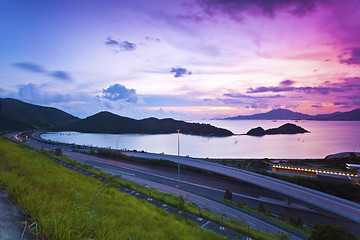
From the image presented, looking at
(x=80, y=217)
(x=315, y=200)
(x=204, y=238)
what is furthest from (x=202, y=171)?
(x=80, y=217)

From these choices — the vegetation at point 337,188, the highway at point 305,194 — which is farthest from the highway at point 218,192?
the vegetation at point 337,188

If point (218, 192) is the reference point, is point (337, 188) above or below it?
below

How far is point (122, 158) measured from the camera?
175 feet

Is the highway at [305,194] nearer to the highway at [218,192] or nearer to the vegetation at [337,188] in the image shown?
the highway at [218,192]

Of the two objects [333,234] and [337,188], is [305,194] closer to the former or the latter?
[337,188]

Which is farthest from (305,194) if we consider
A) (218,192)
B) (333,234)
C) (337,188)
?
(333,234)

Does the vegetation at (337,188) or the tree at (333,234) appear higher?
the tree at (333,234)

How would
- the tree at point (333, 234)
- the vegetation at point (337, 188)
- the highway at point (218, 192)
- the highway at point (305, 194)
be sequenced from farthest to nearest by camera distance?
1. the vegetation at point (337, 188)
2. the highway at point (305, 194)
3. the highway at point (218, 192)
4. the tree at point (333, 234)

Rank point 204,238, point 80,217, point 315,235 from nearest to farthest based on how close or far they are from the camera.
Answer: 1. point 80,217
2. point 204,238
3. point 315,235

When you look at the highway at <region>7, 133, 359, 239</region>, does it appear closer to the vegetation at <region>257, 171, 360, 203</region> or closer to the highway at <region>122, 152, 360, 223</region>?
the highway at <region>122, 152, 360, 223</region>

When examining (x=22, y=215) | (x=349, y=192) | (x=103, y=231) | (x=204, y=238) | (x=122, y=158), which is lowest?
(x=349, y=192)

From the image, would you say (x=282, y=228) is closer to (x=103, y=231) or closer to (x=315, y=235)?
(x=315, y=235)

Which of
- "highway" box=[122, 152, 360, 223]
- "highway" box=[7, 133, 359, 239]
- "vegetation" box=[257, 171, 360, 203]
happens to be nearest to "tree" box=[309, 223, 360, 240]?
"highway" box=[7, 133, 359, 239]

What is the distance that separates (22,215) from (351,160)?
92.7m
